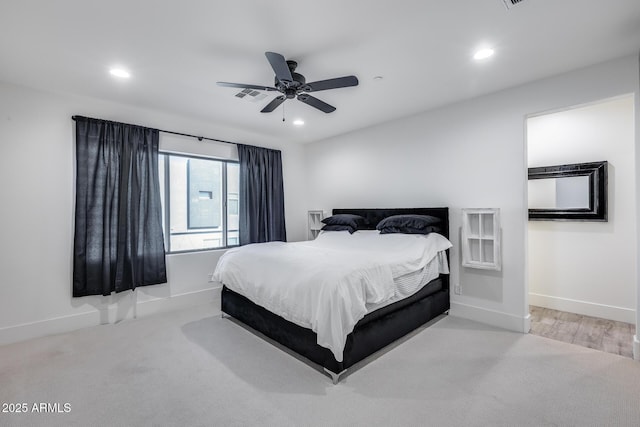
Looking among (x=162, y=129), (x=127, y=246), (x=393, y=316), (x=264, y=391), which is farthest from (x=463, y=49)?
(x=127, y=246)

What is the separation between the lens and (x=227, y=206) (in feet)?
15.8

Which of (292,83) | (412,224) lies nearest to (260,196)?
(412,224)

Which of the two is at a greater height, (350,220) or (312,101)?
(312,101)

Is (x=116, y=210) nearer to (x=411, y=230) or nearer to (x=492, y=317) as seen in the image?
(x=411, y=230)

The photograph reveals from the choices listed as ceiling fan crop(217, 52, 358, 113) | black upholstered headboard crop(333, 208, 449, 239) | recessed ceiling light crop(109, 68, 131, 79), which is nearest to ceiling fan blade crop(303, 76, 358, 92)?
ceiling fan crop(217, 52, 358, 113)

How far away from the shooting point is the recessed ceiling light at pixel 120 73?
9.20 feet

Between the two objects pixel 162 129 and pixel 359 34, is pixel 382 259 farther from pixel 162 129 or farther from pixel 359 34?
pixel 162 129

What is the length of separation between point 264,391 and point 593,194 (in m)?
4.22

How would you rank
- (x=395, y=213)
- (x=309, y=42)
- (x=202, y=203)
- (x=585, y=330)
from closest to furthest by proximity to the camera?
1. (x=309, y=42)
2. (x=585, y=330)
3. (x=395, y=213)
4. (x=202, y=203)

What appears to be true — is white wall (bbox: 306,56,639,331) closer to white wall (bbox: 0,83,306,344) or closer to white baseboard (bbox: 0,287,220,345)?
white baseboard (bbox: 0,287,220,345)

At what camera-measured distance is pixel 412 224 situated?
3.62 meters

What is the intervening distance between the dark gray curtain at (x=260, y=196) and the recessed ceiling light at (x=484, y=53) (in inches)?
136

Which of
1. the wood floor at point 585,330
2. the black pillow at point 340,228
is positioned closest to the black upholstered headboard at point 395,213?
the black pillow at point 340,228

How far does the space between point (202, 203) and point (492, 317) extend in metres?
4.39
